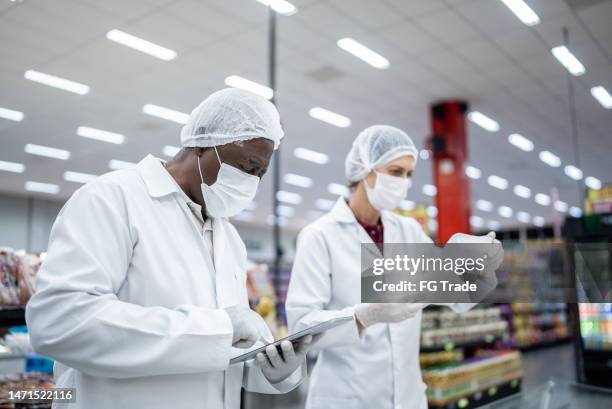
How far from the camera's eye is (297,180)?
48.1ft

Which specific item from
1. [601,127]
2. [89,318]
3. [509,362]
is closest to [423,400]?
[89,318]

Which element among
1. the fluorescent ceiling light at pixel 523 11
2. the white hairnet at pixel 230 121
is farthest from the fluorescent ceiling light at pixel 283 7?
the white hairnet at pixel 230 121

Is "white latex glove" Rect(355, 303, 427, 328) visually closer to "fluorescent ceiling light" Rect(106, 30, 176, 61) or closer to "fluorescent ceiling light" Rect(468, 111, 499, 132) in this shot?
"fluorescent ceiling light" Rect(106, 30, 176, 61)

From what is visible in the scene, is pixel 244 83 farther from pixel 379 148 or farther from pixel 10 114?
pixel 379 148

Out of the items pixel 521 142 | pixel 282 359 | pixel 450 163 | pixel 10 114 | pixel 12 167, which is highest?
pixel 521 142

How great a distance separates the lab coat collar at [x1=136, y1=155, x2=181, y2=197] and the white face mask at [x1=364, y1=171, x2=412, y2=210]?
0.85 meters

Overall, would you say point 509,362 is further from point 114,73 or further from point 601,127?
point 114,73

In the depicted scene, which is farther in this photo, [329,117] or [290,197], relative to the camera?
[290,197]

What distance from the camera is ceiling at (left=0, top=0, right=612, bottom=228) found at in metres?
4.19

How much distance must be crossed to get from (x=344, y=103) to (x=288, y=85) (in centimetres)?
122

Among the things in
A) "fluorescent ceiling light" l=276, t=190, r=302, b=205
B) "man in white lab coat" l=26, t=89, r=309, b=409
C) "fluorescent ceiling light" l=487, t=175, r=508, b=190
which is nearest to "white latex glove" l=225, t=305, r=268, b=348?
"man in white lab coat" l=26, t=89, r=309, b=409

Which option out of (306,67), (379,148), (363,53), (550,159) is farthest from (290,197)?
(379,148)

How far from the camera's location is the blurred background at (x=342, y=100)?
296cm

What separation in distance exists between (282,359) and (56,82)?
364cm
